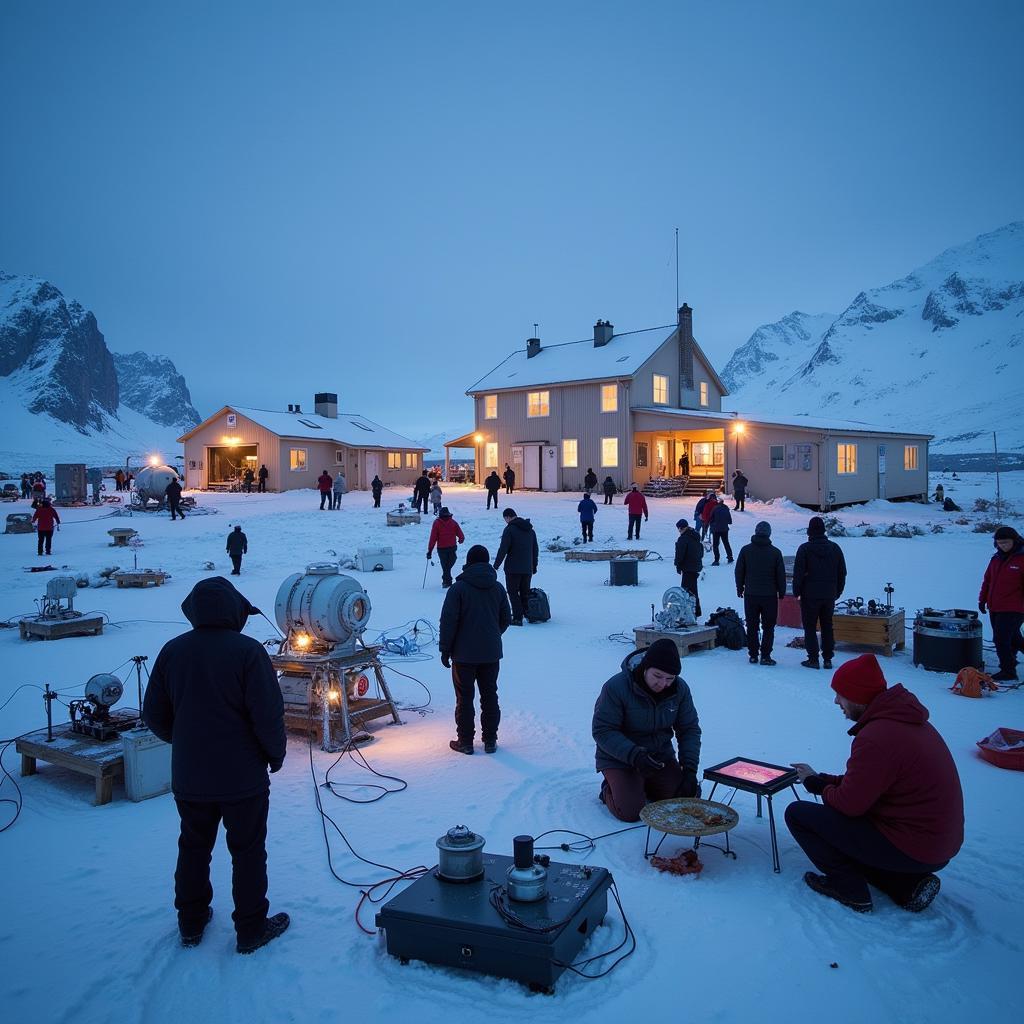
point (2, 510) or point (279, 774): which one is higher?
point (2, 510)

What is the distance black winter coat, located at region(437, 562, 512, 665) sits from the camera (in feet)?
22.0

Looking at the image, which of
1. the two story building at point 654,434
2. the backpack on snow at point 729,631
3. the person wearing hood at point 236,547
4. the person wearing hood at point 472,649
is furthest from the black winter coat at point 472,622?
the two story building at point 654,434

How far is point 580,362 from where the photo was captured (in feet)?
126

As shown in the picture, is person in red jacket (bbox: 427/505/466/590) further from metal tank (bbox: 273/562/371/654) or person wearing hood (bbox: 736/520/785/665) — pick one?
metal tank (bbox: 273/562/371/654)

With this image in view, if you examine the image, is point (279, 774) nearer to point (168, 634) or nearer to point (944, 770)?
point (944, 770)

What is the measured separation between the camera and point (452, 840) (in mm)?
3992

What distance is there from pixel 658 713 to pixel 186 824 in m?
2.98

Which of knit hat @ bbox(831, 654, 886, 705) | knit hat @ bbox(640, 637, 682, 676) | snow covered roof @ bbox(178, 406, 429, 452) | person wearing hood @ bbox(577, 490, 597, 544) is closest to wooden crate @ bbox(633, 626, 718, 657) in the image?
knit hat @ bbox(640, 637, 682, 676)

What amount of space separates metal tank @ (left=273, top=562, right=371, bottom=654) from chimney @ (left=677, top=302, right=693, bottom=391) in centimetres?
3323

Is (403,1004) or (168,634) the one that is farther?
(168,634)

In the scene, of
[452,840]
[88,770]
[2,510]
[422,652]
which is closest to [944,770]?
[452,840]

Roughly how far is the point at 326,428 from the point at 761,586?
38.3 m

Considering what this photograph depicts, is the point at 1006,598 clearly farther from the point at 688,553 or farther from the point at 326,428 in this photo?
the point at 326,428

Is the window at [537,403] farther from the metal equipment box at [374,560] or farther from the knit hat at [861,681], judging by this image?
the knit hat at [861,681]
